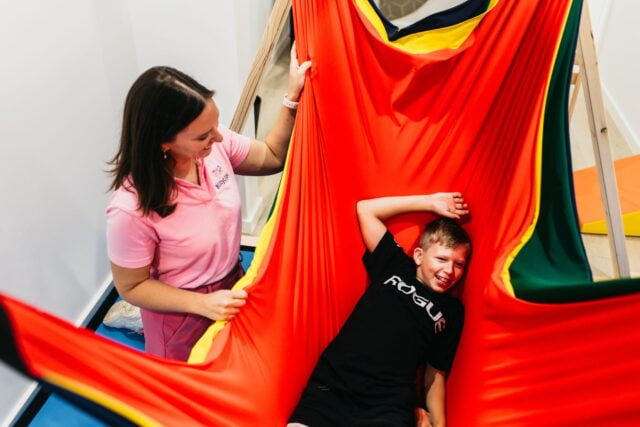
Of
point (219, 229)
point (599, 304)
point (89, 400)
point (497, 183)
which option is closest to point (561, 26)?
point (497, 183)

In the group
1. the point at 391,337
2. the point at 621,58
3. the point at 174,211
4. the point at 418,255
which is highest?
the point at 621,58

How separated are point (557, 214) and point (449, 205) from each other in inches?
11.1

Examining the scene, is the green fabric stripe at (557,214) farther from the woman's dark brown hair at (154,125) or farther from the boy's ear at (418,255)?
the woman's dark brown hair at (154,125)

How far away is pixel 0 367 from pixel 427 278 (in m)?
1.10


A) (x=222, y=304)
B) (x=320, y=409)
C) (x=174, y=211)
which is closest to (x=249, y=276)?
(x=222, y=304)

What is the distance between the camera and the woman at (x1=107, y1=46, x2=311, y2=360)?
93cm

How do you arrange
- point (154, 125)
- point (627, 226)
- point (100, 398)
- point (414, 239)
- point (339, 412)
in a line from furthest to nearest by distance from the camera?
point (627, 226) → point (414, 239) → point (339, 412) → point (154, 125) → point (100, 398)

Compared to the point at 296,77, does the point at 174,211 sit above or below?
below

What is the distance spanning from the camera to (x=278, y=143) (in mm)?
1296

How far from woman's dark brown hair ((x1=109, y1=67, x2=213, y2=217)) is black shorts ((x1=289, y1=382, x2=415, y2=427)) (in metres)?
0.49

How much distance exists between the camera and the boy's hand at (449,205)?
1304mm

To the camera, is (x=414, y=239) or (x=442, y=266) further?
(x=414, y=239)

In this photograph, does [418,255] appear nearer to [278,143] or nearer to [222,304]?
[278,143]

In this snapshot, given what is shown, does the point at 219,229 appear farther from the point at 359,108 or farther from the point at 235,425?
the point at 359,108
